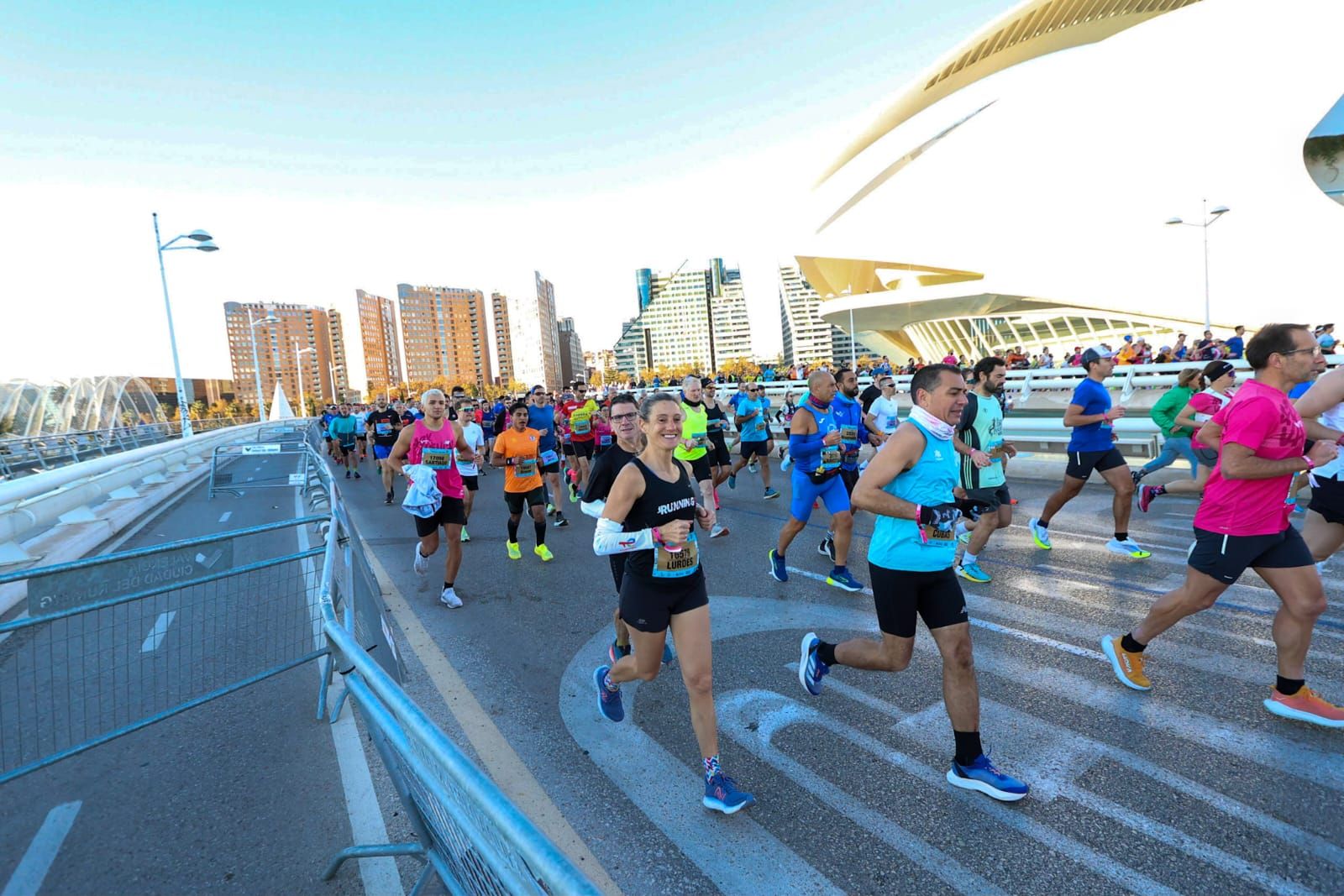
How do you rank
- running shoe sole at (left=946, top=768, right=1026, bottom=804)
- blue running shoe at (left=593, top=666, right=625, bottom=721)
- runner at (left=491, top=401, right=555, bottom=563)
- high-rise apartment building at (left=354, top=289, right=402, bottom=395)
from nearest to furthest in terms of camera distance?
1. running shoe sole at (left=946, top=768, right=1026, bottom=804)
2. blue running shoe at (left=593, top=666, right=625, bottom=721)
3. runner at (left=491, top=401, right=555, bottom=563)
4. high-rise apartment building at (left=354, top=289, right=402, bottom=395)

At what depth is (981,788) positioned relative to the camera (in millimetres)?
2930

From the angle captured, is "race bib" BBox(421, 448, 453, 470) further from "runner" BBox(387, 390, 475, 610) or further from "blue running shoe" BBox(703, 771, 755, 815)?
"blue running shoe" BBox(703, 771, 755, 815)

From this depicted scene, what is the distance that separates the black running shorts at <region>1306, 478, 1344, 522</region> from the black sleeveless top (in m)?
4.06

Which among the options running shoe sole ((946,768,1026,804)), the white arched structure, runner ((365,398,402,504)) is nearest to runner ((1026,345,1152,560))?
running shoe sole ((946,768,1026,804))

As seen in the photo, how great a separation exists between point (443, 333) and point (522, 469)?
184m

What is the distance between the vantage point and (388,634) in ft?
15.2

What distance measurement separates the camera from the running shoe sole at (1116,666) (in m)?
3.78

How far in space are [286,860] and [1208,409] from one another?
26.5 ft

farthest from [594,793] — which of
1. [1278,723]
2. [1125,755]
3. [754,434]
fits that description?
[754,434]

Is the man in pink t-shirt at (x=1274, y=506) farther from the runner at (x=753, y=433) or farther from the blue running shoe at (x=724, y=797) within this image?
the runner at (x=753, y=433)

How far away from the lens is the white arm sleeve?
10.1 feet

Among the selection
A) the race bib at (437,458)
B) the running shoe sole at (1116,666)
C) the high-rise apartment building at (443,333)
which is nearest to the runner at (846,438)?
the running shoe sole at (1116,666)

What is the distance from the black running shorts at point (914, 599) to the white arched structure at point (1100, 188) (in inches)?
2007

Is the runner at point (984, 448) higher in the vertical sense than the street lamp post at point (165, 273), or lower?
lower
